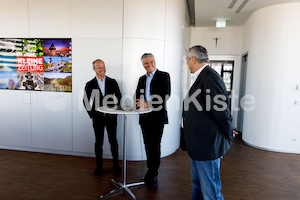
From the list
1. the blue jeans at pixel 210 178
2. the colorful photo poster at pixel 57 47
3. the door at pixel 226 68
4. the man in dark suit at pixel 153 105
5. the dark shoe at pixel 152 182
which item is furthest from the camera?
the door at pixel 226 68

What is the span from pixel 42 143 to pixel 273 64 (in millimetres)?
5014

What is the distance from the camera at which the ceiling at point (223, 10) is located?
4652 millimetres

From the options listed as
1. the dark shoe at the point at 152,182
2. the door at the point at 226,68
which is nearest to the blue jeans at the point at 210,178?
the dark shoe at the point at 152,182

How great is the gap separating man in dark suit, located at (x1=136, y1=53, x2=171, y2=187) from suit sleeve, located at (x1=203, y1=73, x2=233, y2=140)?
1137 mm

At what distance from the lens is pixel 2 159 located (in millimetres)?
3998

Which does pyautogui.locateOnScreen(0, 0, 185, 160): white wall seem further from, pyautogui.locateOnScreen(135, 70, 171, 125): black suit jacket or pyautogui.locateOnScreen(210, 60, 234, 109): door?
pyautogui.locateOnScreen(210, 60, 234, 109): door

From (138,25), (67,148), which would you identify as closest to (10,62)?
(67,148)

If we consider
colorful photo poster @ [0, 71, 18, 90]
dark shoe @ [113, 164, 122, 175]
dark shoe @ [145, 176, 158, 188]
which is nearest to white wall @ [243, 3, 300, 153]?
dark shoe @ [145, 176, 158, 188]

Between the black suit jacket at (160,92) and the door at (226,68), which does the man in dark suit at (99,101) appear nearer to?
the black suit jacket at (160,92)

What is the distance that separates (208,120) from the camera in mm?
1960

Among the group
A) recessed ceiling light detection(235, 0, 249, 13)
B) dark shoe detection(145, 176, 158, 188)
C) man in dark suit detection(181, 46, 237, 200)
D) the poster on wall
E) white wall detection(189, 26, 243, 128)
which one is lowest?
dark shoe detection(145, 176, 158, 188)

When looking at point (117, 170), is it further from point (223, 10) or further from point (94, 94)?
point (223, 10)

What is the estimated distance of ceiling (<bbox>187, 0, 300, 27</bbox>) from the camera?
4652 mm

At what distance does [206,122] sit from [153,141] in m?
1.27
